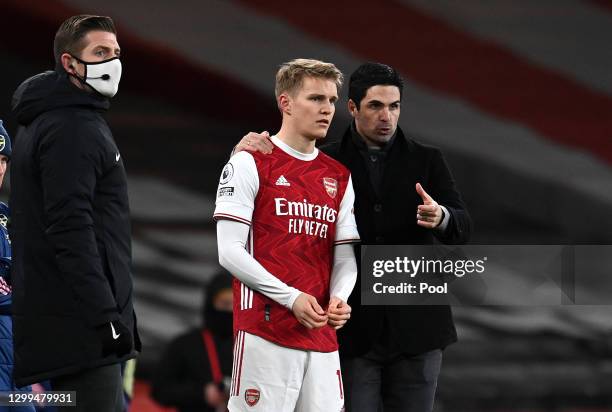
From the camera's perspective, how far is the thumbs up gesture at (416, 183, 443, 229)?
9.41ft

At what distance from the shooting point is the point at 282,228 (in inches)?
110

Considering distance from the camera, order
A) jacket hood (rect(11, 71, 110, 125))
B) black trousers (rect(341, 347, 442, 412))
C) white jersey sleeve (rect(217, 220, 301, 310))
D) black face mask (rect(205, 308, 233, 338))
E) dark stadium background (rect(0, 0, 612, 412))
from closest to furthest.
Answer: jacket hood (rect(11, 71, 110, 125)) < white jersey sleeve (rect(217, 220, 301, 310)) < black trousers (rect(341, 347, 442, 412)) < black face mask (rect(205, 308, 233, 338)) < dark stadium background (rect(0, 0, 612, 412))

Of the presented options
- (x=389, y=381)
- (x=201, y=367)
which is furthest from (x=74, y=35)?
(x=201, y=367)

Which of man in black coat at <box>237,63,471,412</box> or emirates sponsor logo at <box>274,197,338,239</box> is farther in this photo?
man in black coat at <box>237,63,471,412</box>

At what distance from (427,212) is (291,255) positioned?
1.23ft

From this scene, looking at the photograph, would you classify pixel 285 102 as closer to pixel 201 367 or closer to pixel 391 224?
pixel 391 224

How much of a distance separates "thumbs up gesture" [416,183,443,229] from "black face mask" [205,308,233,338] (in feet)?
6.45

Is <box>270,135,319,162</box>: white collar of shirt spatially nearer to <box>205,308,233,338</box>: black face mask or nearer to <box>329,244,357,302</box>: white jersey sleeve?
<box>329,244,357,302</box>: white jersey sleeve

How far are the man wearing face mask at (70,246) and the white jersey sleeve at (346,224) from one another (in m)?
0.59

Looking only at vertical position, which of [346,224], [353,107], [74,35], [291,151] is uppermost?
[74,35]

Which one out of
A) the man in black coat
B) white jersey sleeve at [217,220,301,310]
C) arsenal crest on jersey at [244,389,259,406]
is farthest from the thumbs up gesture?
arsenal crest on jersey at [244,389,259,406]

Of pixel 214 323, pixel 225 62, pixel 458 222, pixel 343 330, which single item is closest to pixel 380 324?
pixel 343 330

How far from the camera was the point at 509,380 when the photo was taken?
6379 millimetres

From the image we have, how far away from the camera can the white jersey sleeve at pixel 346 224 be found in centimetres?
288
